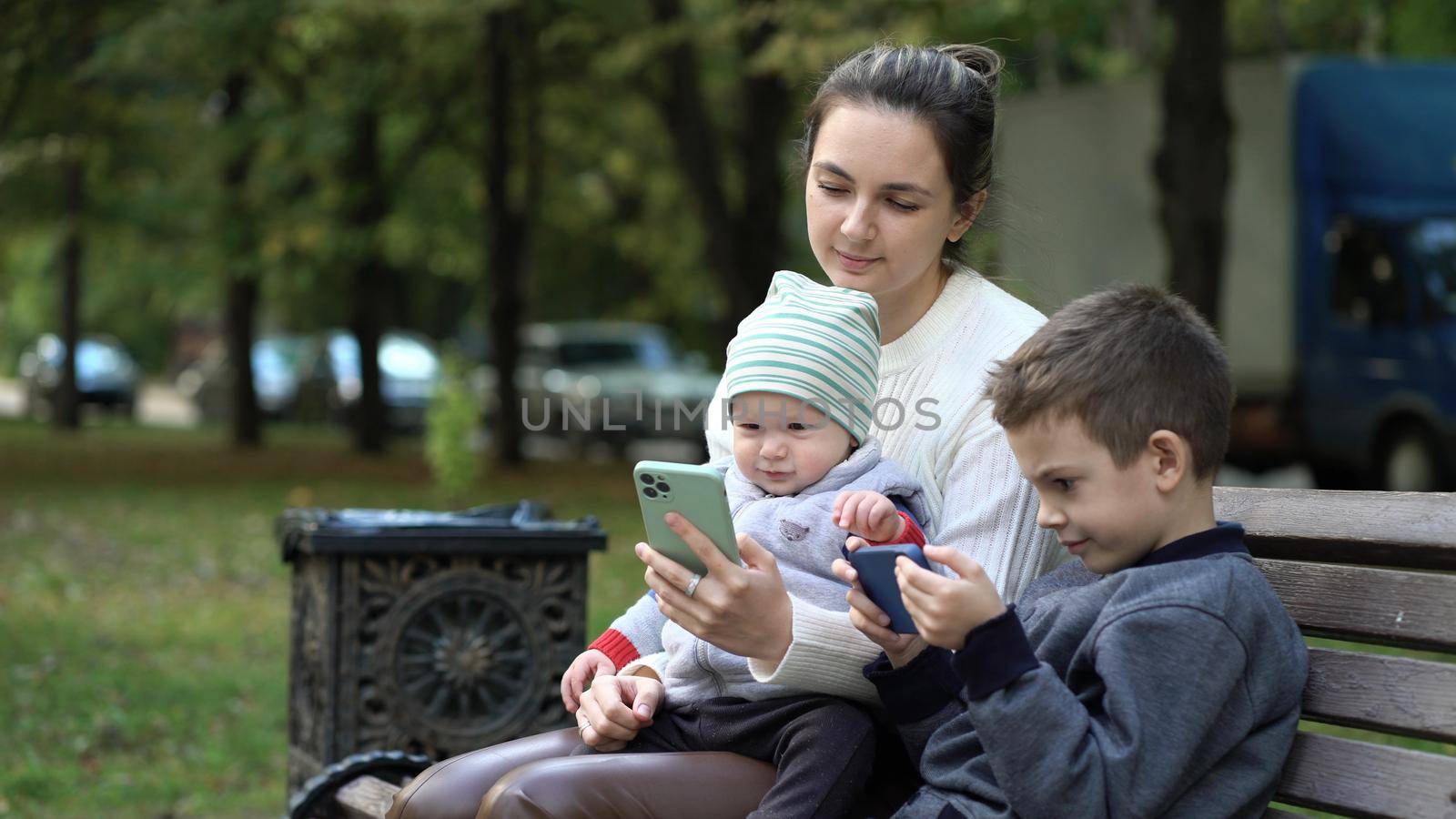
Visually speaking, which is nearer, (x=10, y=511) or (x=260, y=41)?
(x=10, y=511)

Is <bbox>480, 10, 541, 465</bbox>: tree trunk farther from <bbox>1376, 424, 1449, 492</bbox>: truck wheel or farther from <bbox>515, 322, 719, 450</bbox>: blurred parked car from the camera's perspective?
<bbox>1376, 424, 1449, 492</bbox>: truck wheel

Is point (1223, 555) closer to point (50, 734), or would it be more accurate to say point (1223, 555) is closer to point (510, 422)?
point (50, 734)

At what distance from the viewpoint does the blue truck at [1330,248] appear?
14.3 metres

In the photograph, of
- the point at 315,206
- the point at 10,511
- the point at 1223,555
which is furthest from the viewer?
the point at 315,206

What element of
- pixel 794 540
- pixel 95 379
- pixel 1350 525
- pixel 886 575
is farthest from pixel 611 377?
pixel 886 575

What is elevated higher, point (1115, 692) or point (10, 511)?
point (1115, 692)

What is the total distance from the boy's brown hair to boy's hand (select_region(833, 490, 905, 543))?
249 millimetres

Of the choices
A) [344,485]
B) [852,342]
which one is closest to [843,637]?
[852,342]

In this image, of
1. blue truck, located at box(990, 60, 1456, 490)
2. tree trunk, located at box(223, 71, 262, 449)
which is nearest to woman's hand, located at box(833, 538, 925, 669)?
blue truck, located at box(990, 60, 1456, 490)

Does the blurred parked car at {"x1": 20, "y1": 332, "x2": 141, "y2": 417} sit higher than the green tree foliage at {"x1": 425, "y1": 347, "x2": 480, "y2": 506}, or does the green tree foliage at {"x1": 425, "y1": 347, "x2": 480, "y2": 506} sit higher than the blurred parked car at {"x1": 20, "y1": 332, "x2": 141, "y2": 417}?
the green tree foliage at {"x1": 425, "y1": 347, "x2": 480, "y2": 506}

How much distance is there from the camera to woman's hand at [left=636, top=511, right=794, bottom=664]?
2.65 m

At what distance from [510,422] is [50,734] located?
1405 centimetres

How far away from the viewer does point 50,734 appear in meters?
6.61

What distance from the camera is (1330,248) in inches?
578
